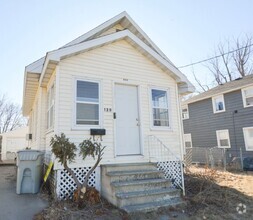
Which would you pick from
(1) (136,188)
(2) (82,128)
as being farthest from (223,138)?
(2) (82,128)

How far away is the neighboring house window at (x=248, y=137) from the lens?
1291cm

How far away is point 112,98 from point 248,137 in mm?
11122

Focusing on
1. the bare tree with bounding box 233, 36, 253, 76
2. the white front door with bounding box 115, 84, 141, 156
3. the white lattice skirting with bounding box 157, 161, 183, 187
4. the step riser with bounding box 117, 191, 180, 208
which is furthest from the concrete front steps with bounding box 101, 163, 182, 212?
the bare tree with bounding box 233, 36, 253, 76

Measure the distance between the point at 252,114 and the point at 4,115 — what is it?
32.6 metres

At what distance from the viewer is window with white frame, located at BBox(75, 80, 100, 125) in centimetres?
550

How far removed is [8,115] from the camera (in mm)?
31875

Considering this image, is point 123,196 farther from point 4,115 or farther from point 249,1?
point 4,115

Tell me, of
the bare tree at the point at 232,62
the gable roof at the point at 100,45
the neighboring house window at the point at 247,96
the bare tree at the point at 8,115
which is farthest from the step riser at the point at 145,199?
the bare tree at the point at 8,115

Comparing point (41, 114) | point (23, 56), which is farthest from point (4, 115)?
point (41, 114)

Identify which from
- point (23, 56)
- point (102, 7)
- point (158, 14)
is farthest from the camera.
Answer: point (23, 56)

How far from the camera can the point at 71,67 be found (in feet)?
18.3

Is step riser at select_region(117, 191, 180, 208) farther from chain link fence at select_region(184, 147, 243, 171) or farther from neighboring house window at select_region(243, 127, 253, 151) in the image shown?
neighboring house window at select_region(243, 127, 253, 151)

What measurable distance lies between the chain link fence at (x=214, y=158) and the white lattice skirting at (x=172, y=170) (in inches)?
182

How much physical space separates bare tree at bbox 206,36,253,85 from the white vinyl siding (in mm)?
17261
